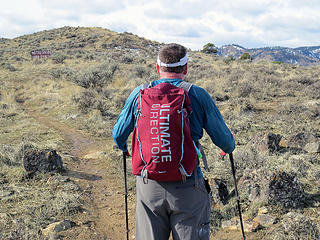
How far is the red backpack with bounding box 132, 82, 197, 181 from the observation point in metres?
1.62

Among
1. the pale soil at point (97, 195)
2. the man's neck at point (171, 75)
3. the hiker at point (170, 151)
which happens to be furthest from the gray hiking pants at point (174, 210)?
the pale soil at point (97, 195)

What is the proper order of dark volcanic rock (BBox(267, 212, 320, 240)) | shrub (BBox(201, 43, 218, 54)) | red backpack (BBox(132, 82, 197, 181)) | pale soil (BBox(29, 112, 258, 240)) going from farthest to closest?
shrub (BBox(201, 43, 218, 54)) < pale soil (BBox(29, 112, 258, 240)) < dark volcanic rock (BBox(267, 212, 320, 240)) < red backpack (BBox(132, 82, 197, 181))

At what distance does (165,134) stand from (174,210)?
1.68 ft

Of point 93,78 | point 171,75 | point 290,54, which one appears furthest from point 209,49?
point 290,54

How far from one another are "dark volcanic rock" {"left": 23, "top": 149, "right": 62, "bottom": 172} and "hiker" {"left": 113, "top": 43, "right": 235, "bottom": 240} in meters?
3.85

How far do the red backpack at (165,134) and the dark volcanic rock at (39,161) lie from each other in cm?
407

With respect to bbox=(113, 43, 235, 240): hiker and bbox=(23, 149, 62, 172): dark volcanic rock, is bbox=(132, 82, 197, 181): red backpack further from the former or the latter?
bbox=(23, 149, 62, 172): dark volcanic rock

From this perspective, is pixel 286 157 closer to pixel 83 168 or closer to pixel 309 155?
pixel 309 155

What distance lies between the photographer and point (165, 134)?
1.62 meters

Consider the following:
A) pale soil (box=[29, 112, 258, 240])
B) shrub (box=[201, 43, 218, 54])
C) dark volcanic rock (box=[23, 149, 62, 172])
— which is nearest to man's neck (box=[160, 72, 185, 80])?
pale soil (box=[29, 112, 258, 240])

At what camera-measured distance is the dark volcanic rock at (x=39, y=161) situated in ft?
16.9

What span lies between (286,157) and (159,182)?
438 centimetres

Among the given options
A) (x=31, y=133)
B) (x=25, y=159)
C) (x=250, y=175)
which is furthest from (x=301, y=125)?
(x=31, y=133)

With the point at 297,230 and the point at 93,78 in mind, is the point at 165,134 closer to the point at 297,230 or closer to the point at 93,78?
the point at 297,230
